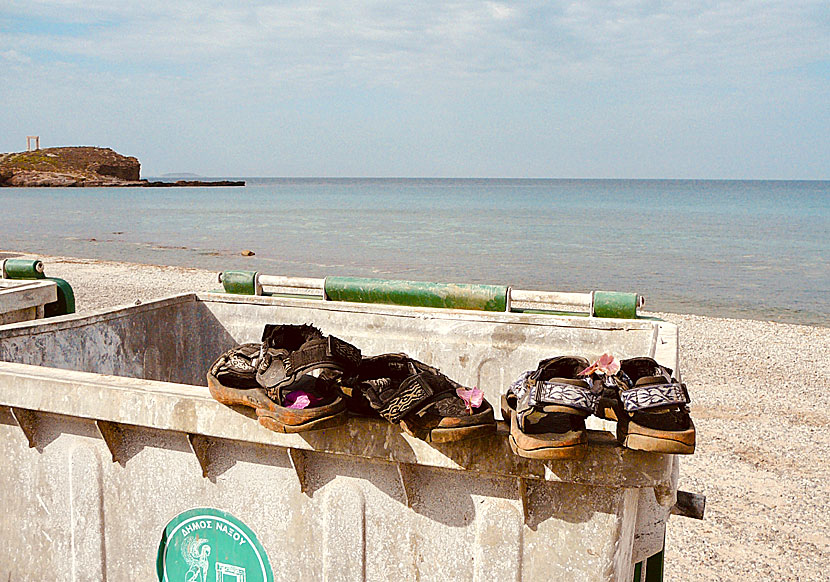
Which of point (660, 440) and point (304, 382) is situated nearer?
point (660, 440)

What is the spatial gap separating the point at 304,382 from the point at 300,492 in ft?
1.47

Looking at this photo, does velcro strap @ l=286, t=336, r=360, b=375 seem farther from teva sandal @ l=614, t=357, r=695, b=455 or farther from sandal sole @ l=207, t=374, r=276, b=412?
teva sandal @ l=614, t=357, r=695, b=455

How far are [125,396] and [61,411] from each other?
0.32 metres

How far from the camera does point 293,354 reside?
260 centimetres

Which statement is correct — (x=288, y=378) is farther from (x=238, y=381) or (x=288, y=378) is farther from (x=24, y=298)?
(x=24, y=298)

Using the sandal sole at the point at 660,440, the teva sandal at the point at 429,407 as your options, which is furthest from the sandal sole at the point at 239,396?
the sandal sole at the point at 660,440

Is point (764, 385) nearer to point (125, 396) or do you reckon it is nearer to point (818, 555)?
point (818, 555)

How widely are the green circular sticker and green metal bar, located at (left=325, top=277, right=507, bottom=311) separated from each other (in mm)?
2651

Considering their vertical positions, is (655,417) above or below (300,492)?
above

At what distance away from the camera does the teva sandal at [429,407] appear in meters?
2.36

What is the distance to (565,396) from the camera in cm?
224

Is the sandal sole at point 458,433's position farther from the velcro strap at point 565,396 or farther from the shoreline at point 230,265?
the shoreline at point 230,265

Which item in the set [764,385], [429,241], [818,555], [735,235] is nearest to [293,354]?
[818,555]

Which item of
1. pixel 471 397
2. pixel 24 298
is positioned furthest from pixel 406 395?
pixel 24 298
